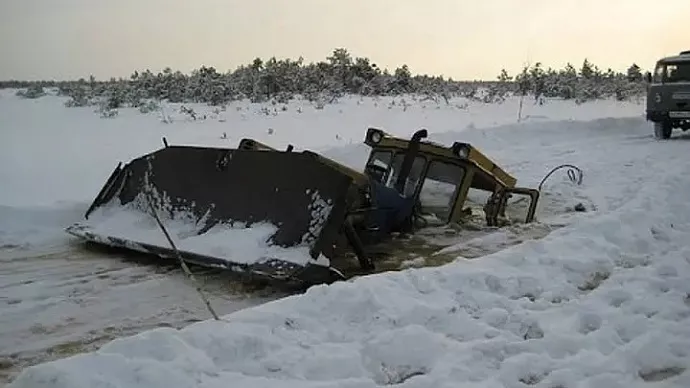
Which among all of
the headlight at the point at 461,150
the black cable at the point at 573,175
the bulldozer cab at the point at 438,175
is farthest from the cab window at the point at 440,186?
the black cable at the point at 573,175

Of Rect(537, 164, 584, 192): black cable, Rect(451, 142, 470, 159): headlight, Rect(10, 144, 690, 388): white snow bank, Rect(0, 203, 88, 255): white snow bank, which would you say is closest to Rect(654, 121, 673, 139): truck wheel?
Rect(537, 164, 584, 192): black cable

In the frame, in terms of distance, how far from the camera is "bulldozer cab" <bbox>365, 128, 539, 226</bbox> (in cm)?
744

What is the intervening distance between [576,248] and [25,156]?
8.40 meters

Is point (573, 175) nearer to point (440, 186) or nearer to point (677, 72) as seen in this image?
point (440, 186)

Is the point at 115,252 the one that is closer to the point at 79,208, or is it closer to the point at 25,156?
the point at 79,208

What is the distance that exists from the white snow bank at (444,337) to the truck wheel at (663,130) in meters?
14.5

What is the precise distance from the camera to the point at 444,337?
4176 millimetres

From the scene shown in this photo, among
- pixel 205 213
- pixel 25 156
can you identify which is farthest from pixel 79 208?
pixel 25 156

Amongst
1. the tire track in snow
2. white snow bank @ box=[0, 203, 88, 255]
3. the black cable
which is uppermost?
white snow bank @ box=[0, 203, 88, 255]

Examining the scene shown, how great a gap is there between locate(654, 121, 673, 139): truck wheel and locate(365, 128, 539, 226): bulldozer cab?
1268 cm

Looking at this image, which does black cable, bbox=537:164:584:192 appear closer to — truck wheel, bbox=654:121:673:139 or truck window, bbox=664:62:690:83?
truck wheel, bbox=654:121:673:139

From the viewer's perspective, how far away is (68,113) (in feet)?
62.4

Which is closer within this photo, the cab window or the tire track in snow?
the tire track in snow

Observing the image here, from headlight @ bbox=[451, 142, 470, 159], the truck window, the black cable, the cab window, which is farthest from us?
the truck window
